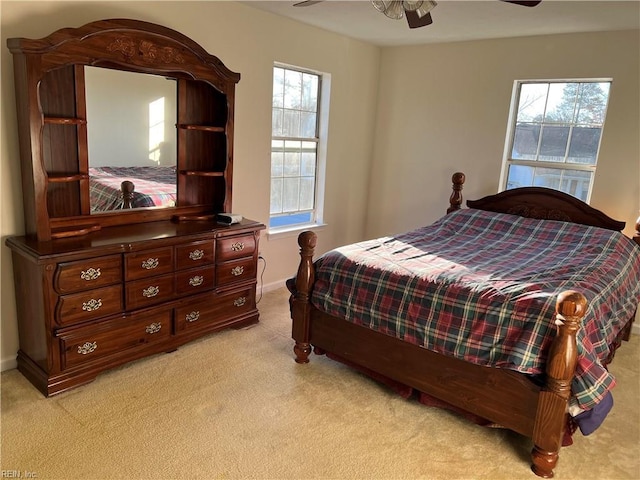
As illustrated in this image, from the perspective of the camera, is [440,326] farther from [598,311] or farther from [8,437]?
[8,437]

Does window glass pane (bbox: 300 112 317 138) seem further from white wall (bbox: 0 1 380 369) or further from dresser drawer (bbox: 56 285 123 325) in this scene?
dresser drawer (bbox: 56 285 123 325)

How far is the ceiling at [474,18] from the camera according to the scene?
10.3 feet

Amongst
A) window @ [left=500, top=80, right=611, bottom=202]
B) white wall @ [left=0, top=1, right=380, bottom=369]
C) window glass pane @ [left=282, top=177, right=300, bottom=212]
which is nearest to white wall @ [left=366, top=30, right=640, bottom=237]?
window @ [left=500, top=80, right=611, bottom=202]

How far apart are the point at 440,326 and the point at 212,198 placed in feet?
6.51

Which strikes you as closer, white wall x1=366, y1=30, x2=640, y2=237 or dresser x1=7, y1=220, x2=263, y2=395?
dresser x1=7, y1=220, x2=263, y2=395

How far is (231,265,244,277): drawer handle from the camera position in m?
3.31

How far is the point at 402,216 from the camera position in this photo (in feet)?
16.3

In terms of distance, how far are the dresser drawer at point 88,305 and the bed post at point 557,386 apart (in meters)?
2.21

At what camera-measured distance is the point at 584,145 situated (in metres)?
3.94

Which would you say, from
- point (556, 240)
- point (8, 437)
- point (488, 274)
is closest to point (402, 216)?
point (556, 240)

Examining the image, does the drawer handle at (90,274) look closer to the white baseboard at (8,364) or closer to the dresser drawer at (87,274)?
the dresser drawer at (87,274)

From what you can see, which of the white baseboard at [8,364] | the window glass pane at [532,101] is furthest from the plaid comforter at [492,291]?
the white baseboard at [8,364]

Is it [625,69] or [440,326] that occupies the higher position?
[625,69]

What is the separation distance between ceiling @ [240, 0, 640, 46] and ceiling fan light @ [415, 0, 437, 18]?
1090 mm
